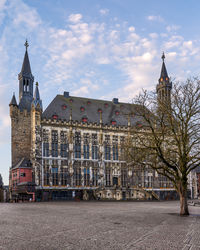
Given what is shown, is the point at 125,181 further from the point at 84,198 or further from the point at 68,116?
the point at 68,116

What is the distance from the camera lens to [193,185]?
254 ft

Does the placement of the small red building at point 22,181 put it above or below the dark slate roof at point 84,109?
below

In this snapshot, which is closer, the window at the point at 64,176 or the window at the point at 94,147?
Result: the window at the point at 64,176

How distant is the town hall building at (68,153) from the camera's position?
5656 centimetres

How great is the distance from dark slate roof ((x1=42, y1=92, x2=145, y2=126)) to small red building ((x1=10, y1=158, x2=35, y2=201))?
10069 millimetres

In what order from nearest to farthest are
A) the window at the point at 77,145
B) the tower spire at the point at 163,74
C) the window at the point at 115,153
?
the window at the point at 77,145 < the window at the point at 115,153 < the tower spire at the point at 163,74

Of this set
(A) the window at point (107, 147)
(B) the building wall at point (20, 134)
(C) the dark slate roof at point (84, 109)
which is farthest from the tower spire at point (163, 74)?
(B) the building wall at point (20, 134)

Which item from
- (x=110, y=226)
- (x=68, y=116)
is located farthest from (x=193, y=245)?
(x=68, y=116)

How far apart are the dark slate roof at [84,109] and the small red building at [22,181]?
33.0ft

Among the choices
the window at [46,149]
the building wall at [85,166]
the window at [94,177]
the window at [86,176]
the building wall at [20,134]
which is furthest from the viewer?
the window at [94,177]

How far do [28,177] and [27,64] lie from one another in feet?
82.2

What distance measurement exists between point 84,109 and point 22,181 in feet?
65.2

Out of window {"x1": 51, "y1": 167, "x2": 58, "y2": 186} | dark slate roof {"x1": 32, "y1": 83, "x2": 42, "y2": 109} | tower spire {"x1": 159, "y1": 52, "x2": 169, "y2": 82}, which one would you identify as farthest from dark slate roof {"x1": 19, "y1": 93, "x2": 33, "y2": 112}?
tower spire {"x1": 159, "y1": 52, "x2": 169, "y2": 82}

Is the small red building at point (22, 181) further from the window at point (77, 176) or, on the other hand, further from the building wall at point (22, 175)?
the window at point (77, 176)
